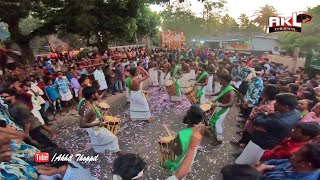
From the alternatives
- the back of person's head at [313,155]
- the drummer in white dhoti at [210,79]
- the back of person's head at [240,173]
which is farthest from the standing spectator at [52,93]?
the back of person's head at [313,155]

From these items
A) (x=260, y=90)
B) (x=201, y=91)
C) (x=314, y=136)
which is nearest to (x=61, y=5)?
(x=201, y=91)

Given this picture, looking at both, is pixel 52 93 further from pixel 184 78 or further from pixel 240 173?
pixel 240 173

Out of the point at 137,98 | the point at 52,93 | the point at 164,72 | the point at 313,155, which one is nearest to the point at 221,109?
the point at 137,98

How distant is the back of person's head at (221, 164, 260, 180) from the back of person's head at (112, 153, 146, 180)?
2.83 feet

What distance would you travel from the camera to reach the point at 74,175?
2.80 metres

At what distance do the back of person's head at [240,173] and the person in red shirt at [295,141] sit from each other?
47.5 inches

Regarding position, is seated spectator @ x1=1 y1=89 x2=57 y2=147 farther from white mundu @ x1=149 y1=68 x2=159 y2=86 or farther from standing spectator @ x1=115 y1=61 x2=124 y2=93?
white mundu @ x1=149 y1=68 x2=159 y2=86

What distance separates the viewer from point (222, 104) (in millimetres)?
5645

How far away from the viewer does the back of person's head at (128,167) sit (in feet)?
8.02

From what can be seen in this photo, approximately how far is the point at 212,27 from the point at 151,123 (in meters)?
49.8

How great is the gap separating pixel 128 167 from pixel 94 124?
251cm

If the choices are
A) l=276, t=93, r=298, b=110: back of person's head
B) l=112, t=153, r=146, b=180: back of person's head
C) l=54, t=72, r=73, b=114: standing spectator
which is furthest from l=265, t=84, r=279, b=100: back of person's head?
l=54, t=72, r=73, b=114: standing spectator

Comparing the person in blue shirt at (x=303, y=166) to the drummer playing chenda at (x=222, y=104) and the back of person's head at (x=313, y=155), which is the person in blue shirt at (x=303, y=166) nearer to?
the back of person's head at (x=313, y=155)

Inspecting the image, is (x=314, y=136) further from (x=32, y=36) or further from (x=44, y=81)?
(x=32, y=36)
